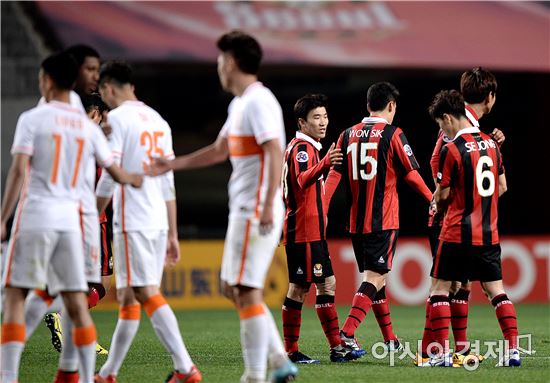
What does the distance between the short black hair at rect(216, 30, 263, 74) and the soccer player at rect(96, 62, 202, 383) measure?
0.81 meters

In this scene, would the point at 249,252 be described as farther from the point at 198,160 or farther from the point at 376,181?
the point at 376,181

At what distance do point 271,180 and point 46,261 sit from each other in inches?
50.7

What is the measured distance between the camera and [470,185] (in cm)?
796

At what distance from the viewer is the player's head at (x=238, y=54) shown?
6.46 m

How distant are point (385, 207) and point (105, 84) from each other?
2.63 m

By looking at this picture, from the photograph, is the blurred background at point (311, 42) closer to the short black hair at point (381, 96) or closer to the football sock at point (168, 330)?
the short black hair at point (381, 96)

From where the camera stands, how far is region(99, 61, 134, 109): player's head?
712 centimetres

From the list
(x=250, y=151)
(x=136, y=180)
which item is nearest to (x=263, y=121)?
(x=250, y=151)

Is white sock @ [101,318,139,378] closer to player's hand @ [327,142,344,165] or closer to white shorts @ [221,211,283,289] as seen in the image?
white shorts @ [221,211,283,289]

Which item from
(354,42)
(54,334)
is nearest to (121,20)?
(354,42)

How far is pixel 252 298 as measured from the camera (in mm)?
6379

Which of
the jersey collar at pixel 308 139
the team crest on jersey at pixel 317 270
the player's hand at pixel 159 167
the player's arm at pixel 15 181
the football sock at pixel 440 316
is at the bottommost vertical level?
the football sock at pixel 440 316

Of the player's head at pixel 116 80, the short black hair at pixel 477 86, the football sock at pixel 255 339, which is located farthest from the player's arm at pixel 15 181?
the short black hair at pixel 477 86

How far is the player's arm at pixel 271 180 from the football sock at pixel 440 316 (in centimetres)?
210
